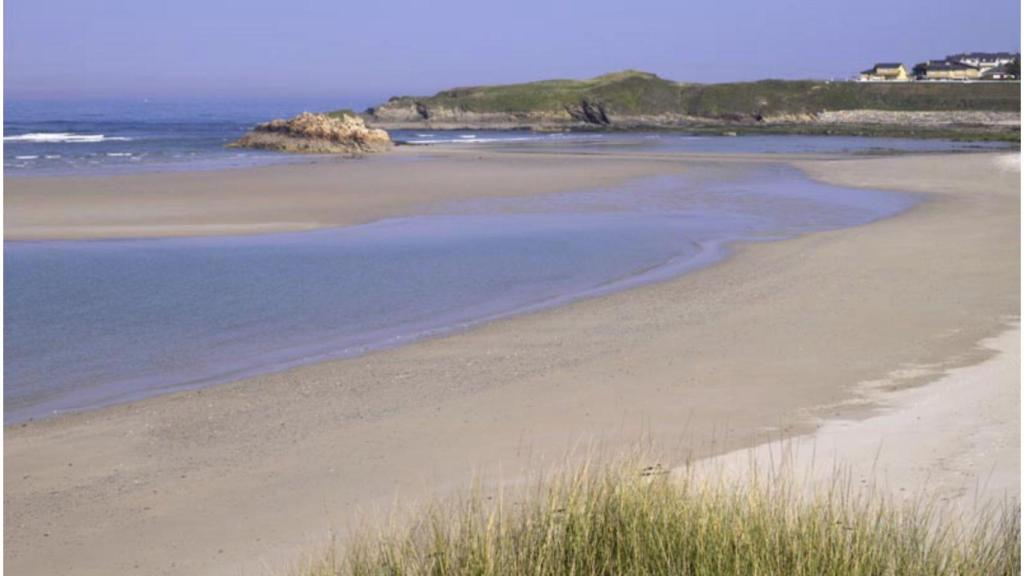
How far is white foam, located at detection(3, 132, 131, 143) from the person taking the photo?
174ft

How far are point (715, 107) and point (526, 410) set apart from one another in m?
80.5

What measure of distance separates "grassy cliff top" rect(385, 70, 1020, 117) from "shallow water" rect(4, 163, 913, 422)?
6188 cm

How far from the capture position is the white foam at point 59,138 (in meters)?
53.1

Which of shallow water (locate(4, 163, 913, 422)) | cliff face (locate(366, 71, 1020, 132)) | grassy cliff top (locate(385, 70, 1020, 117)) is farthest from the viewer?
grassy cliff top (locate(385, 70, 1020, 117))

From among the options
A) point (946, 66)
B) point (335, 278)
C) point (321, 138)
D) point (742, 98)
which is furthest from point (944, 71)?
point (335, 278)

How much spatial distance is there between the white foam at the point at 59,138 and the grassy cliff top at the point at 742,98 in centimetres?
3397

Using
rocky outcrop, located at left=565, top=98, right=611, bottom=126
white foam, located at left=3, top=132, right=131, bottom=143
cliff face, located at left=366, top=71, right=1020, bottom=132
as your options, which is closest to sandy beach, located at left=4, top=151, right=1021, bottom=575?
white foam, located at left=3, top=132, right=131, bottom=143

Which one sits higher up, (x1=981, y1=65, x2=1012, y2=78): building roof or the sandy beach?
(x1=981, y1=65, x2=1012, y2=78): building roof

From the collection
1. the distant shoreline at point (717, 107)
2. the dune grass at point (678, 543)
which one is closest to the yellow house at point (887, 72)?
the distant shoreline at point (717, 107)

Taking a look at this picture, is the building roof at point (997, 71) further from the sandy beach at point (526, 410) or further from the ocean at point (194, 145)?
the sandy beach at point (526, 410)

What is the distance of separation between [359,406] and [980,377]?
4.35 metres

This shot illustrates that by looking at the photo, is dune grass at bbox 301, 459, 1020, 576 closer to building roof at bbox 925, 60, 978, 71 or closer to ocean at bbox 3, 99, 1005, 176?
ocean at bbox 3, 99, 1005, 176

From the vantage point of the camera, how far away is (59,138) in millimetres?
55656

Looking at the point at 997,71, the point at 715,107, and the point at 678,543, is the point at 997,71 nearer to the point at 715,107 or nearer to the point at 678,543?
the point at 715,107
